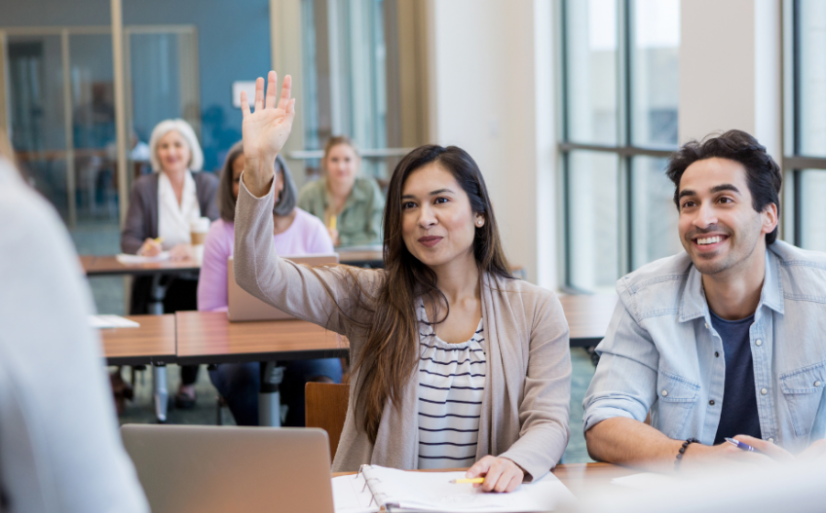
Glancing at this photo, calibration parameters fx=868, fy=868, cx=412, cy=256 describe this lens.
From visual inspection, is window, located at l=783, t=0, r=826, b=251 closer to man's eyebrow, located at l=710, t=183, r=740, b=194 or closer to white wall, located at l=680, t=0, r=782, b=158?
white wall, located at l=680, t=0, r=782, b=158

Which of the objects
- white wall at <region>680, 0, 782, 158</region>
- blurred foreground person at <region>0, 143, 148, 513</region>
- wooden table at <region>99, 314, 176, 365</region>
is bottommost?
wooden table at <region>99, 314, 176, 365</region>

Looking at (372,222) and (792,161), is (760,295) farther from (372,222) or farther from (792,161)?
(372,222)

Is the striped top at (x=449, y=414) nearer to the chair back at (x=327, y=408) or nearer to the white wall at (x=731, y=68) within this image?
the chair back at (x=327, y=408)

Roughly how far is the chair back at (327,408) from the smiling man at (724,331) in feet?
1.87

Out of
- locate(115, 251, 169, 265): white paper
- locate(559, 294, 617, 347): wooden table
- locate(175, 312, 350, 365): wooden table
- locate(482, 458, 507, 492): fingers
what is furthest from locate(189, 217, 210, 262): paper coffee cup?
locate(482, 458, 507, 492): fingers

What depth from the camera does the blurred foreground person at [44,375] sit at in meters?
0.57

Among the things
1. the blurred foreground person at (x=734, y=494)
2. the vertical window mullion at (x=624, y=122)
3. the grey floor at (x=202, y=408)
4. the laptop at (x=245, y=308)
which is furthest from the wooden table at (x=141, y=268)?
the blurred foreground person at (x=734, y=494)

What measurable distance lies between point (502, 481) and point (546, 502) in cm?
8

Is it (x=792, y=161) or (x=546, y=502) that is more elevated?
(x=792, y=161)

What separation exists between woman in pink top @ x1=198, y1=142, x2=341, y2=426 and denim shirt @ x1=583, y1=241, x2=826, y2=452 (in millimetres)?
1365

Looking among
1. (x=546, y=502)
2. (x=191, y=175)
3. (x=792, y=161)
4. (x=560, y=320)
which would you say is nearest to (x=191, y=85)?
(x=191, y=175)

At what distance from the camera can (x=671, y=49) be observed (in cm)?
449

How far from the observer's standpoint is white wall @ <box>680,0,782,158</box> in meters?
3.38

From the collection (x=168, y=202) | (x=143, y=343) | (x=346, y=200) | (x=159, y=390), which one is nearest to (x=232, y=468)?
(x=143, y=343)
